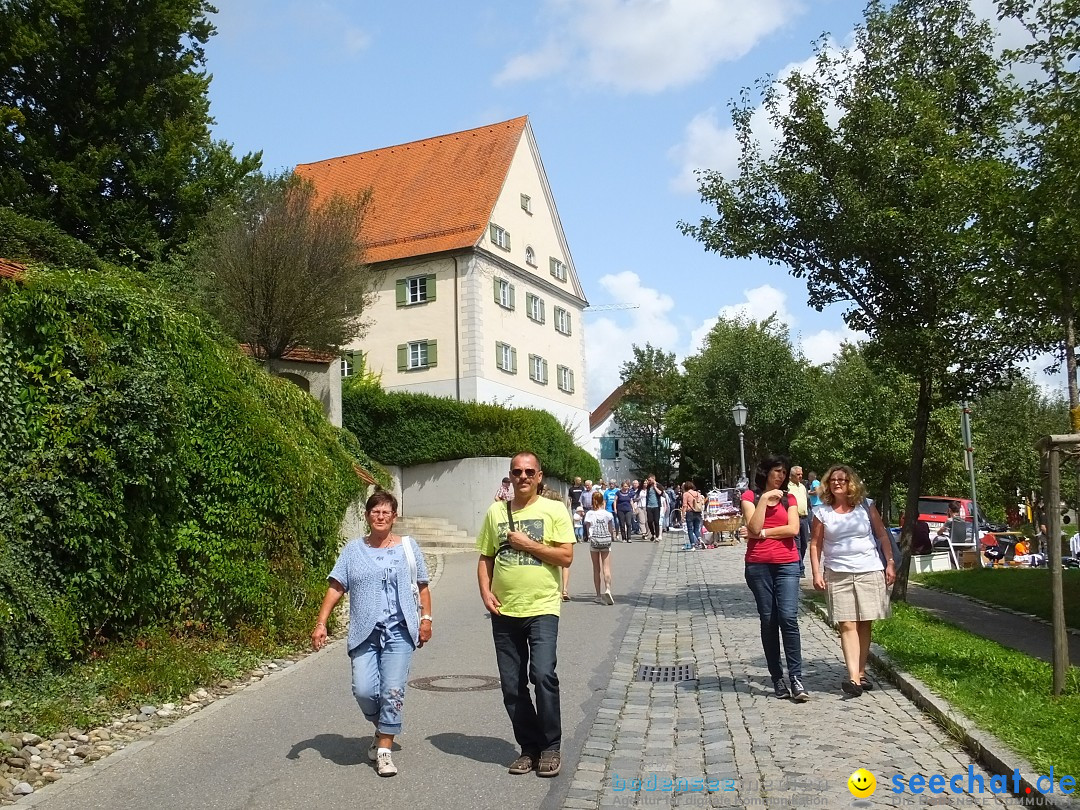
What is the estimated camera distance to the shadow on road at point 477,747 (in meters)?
7.05

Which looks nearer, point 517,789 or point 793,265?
point 517,789

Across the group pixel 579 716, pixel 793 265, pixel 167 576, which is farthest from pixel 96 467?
pixel 793 265

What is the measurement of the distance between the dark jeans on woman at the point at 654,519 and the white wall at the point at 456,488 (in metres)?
4.58

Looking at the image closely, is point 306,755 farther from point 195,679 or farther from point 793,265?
point 793,265

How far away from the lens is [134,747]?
24.5ft

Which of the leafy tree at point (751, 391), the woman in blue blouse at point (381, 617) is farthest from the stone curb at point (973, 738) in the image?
the leafy tree at point (751, 391)

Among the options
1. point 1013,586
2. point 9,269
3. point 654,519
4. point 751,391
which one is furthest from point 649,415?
point 9,269

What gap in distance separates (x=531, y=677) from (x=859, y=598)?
134 inches

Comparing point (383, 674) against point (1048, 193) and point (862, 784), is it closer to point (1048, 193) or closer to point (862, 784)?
point (862, 784)

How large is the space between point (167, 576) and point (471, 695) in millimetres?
3003

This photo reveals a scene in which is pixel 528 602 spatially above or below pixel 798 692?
above

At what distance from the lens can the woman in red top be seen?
8.88 m

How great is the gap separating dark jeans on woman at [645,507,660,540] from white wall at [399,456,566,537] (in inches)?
180

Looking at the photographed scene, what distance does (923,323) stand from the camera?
1530 centimetres
